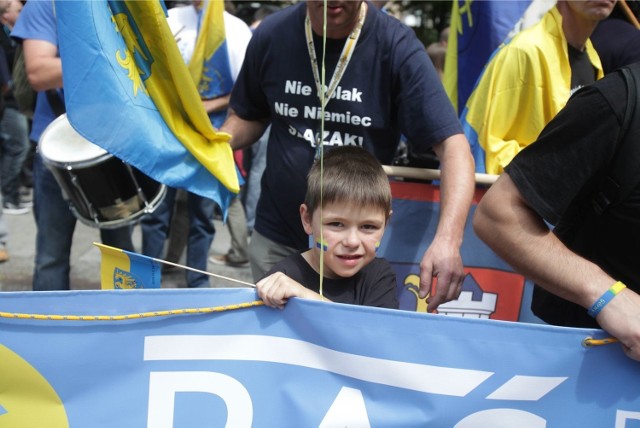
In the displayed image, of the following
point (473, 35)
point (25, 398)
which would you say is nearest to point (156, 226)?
point (473, 35)

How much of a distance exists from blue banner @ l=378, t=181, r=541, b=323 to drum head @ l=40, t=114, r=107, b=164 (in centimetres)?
140

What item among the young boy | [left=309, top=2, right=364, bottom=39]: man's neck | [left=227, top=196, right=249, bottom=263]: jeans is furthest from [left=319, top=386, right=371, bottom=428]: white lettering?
[left=227, top=196, right=249, bottom=263]: jeans

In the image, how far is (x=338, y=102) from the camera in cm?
297

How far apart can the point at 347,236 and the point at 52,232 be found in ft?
7.57

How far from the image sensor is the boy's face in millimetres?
2389

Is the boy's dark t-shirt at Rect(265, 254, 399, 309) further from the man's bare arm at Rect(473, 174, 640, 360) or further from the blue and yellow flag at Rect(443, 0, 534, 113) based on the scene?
the blue and yellow flag at Rect(443, 0, 534, 113)

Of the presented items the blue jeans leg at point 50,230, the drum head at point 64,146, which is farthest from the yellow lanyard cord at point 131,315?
the blue jeans leg at point 50,230

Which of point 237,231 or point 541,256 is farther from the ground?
point 541,256

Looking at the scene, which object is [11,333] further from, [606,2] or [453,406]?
[606,2]

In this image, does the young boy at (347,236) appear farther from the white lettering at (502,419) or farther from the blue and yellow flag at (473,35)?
the blue and yellow flag at (473,35)

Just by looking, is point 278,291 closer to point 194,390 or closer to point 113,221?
point 194,390

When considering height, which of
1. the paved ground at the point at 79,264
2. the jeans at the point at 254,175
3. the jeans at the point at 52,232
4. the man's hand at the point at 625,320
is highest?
the man's hand at the point at 625,320

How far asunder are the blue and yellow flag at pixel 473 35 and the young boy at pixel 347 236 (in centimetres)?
Answer: 233

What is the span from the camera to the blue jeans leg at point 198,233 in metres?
5.16
